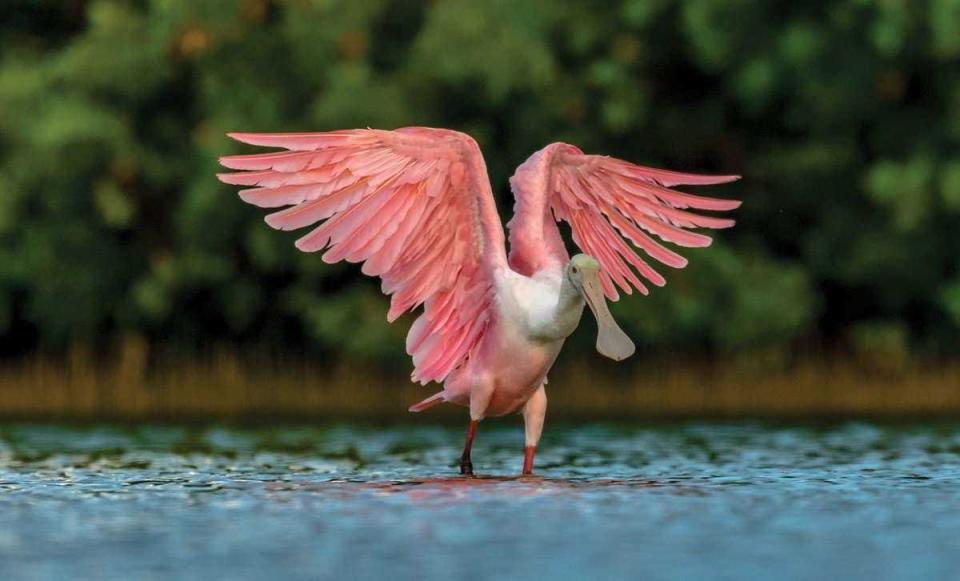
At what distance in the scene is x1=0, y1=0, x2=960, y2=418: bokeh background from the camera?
76.3ft

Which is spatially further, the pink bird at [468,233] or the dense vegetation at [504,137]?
the dense vegetation at [504,137]

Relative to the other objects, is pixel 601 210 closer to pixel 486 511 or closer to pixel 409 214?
pixel 409 214

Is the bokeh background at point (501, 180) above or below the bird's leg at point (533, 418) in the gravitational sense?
above

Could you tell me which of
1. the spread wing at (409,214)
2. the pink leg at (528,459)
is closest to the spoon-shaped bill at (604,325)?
the spread wing at (409,214)

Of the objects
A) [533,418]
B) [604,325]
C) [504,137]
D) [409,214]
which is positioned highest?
[504,137]

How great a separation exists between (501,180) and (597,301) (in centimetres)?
1256

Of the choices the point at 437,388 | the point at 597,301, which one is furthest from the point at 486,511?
the point at 437,388

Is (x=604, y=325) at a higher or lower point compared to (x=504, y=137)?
lower

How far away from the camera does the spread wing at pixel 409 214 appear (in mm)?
12227

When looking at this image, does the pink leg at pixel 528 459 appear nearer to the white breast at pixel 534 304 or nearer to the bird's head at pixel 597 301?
the white breast at pixel 534 304

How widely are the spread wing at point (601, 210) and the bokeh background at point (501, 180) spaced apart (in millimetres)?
7793

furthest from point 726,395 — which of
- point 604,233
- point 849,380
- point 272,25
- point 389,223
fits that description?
point 389,223

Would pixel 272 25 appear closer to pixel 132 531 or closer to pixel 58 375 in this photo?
pixel 58 375

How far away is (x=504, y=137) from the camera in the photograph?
24734 millimetres
